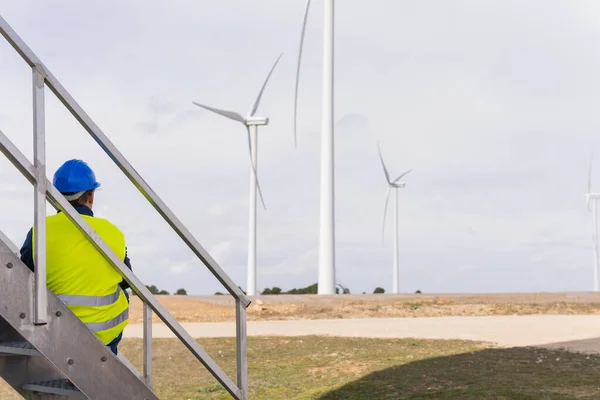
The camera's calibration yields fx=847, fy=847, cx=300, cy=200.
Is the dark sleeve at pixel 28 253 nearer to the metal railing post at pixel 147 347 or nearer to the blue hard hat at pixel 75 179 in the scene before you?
the blue hard hat at pixel 75 179

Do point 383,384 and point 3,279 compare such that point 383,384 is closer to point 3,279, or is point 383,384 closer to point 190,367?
point 190,367

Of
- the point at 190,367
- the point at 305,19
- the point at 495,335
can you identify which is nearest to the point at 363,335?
the point at 495,335

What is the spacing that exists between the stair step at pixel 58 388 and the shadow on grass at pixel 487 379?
281 inches

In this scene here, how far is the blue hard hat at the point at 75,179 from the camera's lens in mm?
5578

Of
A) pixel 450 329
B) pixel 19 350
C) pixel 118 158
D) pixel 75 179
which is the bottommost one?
pixel 450 329

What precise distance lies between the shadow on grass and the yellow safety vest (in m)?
7.18

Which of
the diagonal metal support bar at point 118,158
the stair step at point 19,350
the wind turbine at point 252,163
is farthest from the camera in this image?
the wind turbine at point 252,163

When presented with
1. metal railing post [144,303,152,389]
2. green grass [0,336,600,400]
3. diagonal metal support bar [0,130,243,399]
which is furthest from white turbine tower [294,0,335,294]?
diagonal metal support bar [0,130,243,399]

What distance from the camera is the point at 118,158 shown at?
218 inches

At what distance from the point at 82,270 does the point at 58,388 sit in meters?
0.78

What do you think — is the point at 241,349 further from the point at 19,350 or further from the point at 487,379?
the point at 487,379

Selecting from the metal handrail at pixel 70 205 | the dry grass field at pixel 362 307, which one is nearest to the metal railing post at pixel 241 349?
the metal handrail at pixel 70 205

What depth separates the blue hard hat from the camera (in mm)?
5578

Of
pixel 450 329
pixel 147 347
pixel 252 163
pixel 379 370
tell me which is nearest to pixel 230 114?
pixel 252 163
